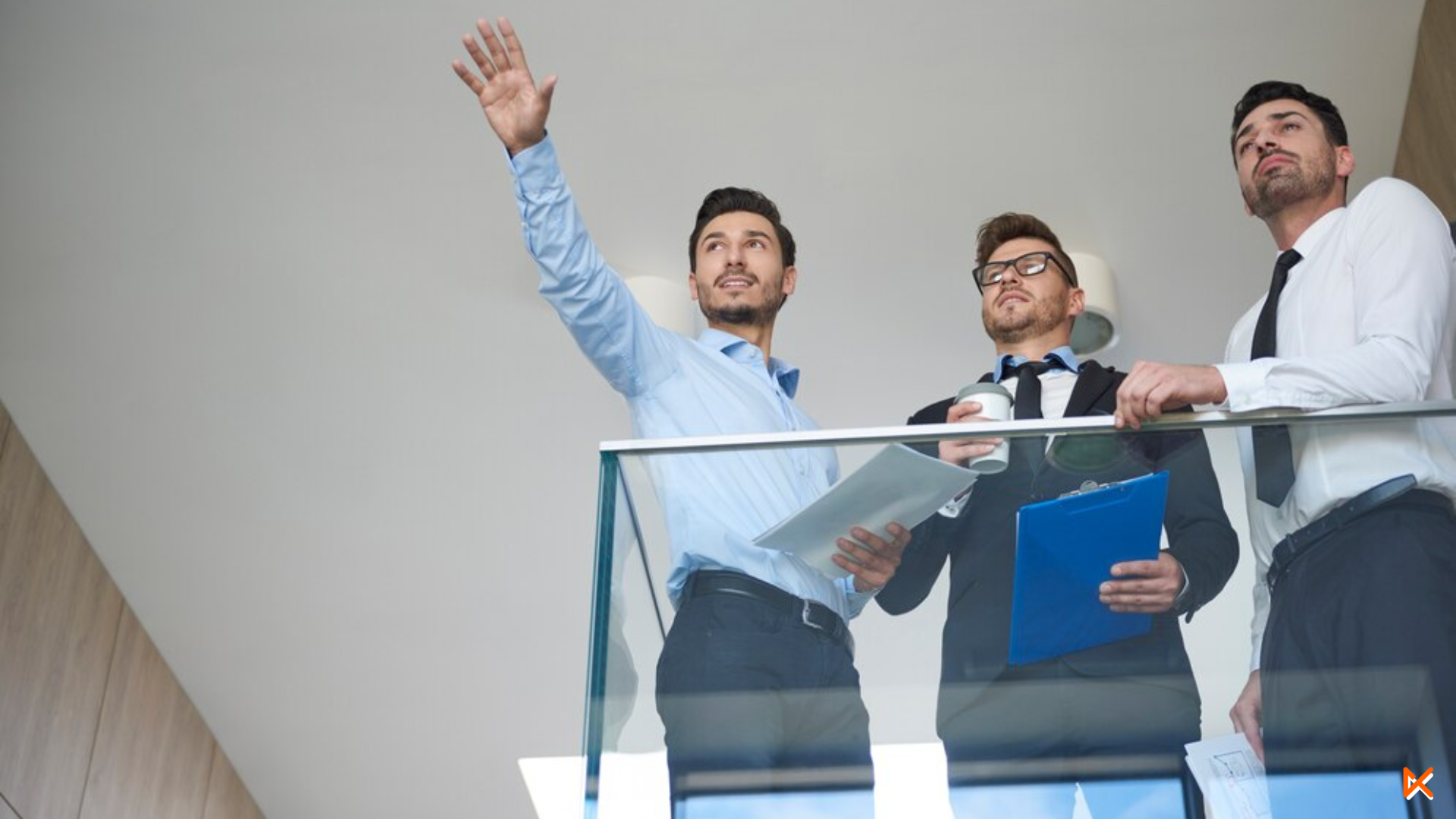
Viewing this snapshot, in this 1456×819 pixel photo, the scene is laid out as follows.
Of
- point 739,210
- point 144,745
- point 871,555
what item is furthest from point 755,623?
point 144,745

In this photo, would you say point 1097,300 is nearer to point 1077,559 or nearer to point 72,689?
point 1077,559

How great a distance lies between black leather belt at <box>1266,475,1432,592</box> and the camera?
189 centimetres

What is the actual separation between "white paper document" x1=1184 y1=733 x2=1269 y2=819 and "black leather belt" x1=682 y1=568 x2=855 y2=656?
415 millimetres

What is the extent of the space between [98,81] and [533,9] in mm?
1099

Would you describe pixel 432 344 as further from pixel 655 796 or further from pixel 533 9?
pixel 655 796

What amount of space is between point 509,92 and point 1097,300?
2.07 m

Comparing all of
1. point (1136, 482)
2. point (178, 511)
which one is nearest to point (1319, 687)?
point (1136, 482)

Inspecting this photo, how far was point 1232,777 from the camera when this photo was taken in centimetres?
177

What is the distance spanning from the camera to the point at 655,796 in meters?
1.79

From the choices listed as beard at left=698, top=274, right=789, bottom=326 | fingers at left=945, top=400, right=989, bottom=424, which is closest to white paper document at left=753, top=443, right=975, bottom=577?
fingers at left=945, top=400, right=989, bottom=424

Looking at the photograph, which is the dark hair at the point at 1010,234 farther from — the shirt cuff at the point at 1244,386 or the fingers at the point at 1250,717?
the fingers at the point at 1250,717

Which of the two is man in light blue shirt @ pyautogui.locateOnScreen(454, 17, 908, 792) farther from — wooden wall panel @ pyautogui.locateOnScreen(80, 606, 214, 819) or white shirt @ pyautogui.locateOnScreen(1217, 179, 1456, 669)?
wooden wall panel @ pyautogui.locateOnScreen(80, 606, 214, 819)

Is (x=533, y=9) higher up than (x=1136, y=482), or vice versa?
(x=533, y=9)

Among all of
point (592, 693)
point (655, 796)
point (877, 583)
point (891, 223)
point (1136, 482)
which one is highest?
point (891, 223)
